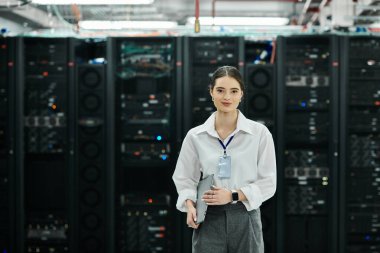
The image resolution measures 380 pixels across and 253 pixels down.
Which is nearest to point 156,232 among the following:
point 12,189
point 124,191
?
point 124,191

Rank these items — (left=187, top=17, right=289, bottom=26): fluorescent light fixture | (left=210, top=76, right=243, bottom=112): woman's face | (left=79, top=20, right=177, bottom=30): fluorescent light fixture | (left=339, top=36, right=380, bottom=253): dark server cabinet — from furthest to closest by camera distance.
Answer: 1. (left=79, top=20, right=177, bottom=30): fluorescent light fixture
2. (left=187, top=17, right=289, bottom=26): fluorescent light fixture
3. (left=339, top=36, right=380, bottom=253): dark server cabinet
4. (left=210, top=76, right=243, bottom=112): woman's face

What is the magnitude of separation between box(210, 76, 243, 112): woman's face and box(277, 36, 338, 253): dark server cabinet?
7.34ft

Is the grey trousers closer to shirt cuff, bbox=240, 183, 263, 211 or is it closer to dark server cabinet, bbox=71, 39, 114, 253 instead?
shirt cuff, bbox=240, 183, 263, 211

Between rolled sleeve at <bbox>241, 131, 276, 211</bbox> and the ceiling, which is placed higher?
the ceiling

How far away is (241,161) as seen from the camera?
6.37 feet

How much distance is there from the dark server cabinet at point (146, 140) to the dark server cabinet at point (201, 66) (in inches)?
3.0

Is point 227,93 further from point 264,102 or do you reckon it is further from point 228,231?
point 264,102

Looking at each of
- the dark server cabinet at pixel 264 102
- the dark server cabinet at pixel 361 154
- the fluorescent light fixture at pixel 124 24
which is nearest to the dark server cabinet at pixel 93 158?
the dark server cabinet at pixel 264 102

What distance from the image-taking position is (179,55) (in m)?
4.16

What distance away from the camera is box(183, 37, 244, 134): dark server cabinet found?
4156 millimetres

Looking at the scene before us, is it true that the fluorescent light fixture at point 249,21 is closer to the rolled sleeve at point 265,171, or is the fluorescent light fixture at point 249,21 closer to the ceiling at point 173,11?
the ceiling at point 173,11

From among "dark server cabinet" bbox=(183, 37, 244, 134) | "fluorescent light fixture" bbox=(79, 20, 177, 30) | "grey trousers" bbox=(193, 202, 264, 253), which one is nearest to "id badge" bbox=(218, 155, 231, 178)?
"grey trousers" bbox=(193, 202, 264, 253)

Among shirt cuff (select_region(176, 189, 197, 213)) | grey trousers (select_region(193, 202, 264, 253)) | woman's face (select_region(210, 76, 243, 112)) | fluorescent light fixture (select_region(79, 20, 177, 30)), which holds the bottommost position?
grey trousers (select_region(193, 202, 264, 253))

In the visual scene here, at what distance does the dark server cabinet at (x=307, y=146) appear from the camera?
413 cm
